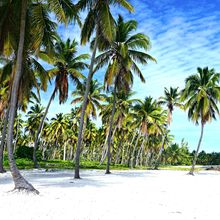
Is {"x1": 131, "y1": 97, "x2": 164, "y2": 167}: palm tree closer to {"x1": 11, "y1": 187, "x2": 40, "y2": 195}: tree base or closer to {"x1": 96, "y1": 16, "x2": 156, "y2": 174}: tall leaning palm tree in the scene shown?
{"x1": 96, "y1": 16, "x2": 156, "y2": 174}: tall leaning palm tree

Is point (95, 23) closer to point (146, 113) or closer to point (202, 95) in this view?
point (202, 95)

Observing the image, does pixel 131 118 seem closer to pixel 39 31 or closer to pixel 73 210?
pixel 39 31

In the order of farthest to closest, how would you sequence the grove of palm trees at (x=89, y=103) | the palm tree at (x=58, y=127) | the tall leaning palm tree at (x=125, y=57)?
the palm tree at (x=58, y=127) < the tall leaning palm tree at (x=125, y=57) < the grove of palm trees at (x=89, y=103)

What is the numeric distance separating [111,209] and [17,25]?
964 cm

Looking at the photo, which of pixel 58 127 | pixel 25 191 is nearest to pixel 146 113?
pixel 58 127

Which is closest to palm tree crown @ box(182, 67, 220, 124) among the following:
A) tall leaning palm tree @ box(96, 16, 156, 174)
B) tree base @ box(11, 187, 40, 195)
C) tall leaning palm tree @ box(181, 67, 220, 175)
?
tall leaning palm tree @ box(181, 67, 220, 175)

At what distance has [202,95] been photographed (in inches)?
1246

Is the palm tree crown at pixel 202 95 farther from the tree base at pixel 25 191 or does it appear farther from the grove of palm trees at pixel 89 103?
the tree base at pixel 25 191

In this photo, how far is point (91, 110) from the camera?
39.5 m

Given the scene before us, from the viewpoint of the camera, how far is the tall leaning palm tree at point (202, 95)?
31812 mm

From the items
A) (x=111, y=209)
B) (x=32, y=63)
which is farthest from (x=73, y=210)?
(x=32, y=63)

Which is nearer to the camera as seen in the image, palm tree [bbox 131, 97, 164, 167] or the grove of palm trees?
the grove of palm trees

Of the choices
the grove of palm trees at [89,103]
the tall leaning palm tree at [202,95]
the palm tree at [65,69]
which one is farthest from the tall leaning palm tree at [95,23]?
the tall leaning palm tree at [202,95]

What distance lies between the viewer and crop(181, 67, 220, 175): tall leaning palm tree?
31.8 meters
